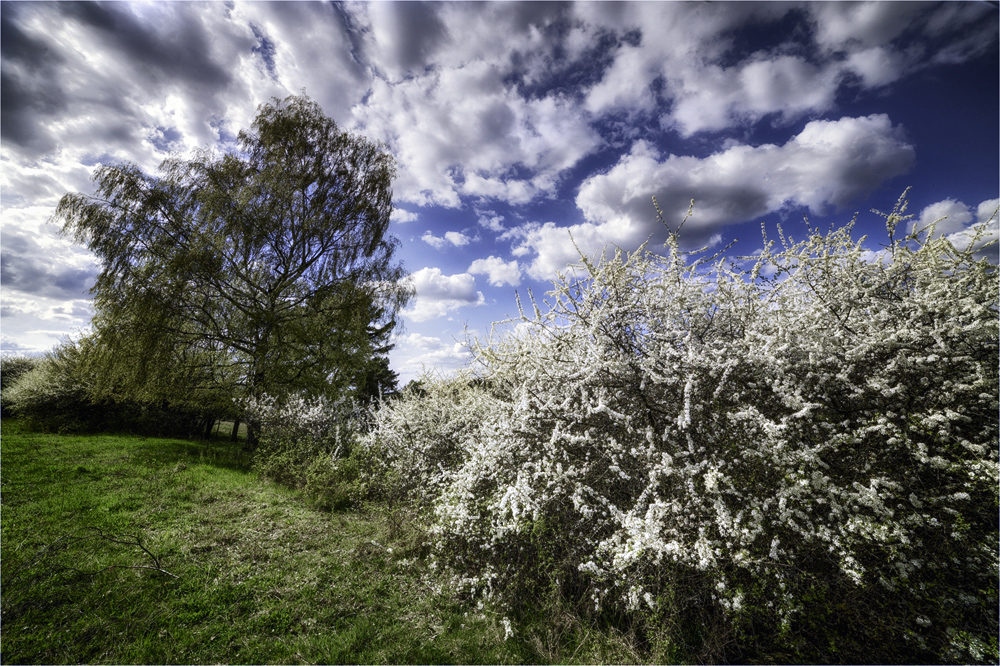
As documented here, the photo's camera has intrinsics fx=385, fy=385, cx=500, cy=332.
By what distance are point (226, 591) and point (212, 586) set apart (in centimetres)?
22

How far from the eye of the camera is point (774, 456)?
303 cm

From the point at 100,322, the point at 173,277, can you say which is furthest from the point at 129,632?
the point at 100,322

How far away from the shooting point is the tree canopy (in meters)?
10.9

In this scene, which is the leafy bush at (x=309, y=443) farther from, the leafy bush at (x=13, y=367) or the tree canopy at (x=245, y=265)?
the leafy bush at (x=13, y=367)

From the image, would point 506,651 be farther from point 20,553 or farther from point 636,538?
point 20,553

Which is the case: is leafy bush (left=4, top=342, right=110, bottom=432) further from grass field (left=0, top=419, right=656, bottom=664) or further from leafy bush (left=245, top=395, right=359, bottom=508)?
grass field (left=0, top=419, right=656, bottom=664)

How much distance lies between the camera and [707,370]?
3.57 metres

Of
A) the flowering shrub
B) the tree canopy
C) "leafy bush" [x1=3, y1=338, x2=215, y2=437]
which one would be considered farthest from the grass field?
"leafy bush" [x1=3, y1=338, x2=215, y2=437]

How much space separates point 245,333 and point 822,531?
47.2ft

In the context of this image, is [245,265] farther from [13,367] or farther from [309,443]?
[13,367]

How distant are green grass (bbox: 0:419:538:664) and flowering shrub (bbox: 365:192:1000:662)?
3.02ft

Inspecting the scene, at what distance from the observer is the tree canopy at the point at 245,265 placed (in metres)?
10.9

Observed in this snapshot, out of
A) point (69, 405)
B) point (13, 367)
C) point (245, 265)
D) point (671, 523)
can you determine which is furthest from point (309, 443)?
point (13, 367)

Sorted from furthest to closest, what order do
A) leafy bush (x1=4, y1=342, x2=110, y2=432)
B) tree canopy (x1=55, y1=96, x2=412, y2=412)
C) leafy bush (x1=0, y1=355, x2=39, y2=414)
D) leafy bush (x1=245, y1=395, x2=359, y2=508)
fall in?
leafy bush (x1=0, y1=355, x2=39, y2=414), leafy bush (x1=4, y1=342, x2=110, y2=432), tree canopy (x1=55, y1=96, x2=412, y2=412), leafy bush (x1=245, y1=395, x2=359, y2=508)
